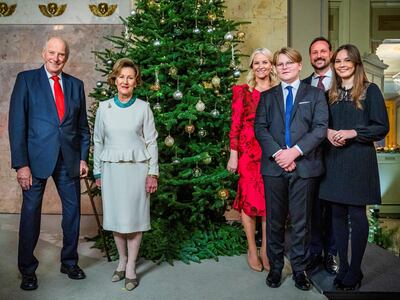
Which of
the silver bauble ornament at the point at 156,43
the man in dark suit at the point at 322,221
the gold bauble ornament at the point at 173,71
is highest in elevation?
the silver bauble ornament at the point at 156,43

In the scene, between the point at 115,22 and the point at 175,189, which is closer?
the point at 175,189

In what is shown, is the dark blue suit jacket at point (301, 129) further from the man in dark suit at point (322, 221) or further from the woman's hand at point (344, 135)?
the man in dark suit at point (322, 221)

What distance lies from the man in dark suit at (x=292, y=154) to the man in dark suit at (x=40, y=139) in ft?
5.06

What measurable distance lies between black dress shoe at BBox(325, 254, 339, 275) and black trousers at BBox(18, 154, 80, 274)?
2131mm

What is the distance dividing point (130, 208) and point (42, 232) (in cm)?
Result: 255

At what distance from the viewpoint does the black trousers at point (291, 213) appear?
331 centimetres

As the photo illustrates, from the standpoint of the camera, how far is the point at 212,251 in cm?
438

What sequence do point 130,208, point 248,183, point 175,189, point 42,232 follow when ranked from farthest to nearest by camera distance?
1. point 42,232
2. point 175,189
3. point 248,183
4. point 130,208

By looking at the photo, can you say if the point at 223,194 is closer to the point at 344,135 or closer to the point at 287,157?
the point at 287,157

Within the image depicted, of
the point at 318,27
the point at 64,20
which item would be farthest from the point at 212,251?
the point at 64,20

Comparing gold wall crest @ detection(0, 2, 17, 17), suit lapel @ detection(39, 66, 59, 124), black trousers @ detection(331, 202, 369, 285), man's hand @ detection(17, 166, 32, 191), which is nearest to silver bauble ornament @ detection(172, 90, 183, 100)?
suit lapel @ detection(39, 66, 59, 124)

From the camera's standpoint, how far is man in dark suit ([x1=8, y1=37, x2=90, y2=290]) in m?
3.42

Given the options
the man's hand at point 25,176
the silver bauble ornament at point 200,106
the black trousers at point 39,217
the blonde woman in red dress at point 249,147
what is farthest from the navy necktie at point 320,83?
the man's hand at point 25,176

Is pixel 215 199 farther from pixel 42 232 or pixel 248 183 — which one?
pixel 42 232
